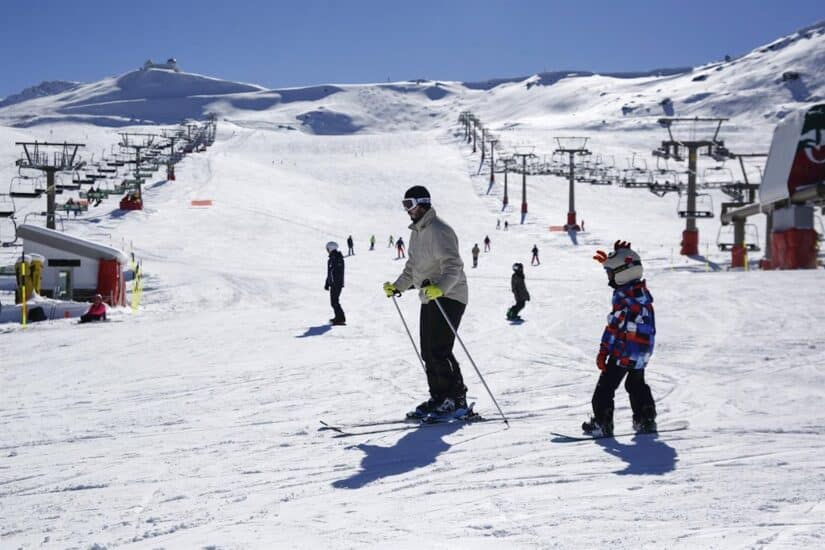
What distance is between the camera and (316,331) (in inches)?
498

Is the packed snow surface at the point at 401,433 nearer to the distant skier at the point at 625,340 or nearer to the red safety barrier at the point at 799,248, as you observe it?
the distant skier at the point at 625,340

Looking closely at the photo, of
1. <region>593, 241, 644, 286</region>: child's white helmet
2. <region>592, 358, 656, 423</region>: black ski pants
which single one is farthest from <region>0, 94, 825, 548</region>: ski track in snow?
<region>593, 241, 644, 286</region>: child's white helmet

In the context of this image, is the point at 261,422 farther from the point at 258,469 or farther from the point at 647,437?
the point at 647,437

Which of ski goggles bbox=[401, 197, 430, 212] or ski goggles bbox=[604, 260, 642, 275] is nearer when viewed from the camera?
ski goggles bbox=[604, 260, 642, 275]

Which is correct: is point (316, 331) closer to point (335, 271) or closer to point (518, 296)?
point (335, 271)

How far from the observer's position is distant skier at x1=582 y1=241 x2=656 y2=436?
5137 millimetres

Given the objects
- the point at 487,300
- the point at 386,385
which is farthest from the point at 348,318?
the point at 386,385

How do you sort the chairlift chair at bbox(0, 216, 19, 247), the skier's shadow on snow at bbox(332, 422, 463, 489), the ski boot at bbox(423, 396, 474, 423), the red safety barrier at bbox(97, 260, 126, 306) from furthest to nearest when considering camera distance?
the chairlift chair at bbox(0, 216, 19, 247), the red safety barrier at bbox(97, 260, 126, 306), the ski boot at bbox(423, 396, 474, 423), the skier's shadow on snow at bbox(332, 422, 463, 489)

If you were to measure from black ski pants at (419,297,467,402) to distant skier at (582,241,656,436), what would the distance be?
103 centimetres

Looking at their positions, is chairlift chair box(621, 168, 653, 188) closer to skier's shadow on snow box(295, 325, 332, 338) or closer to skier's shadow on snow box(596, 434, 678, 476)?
skier's shadow on snow box(295, 325, 332, 338)

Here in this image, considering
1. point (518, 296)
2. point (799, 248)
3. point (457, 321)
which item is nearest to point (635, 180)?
point (799, 248)

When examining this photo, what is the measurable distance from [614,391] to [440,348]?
1.25 m

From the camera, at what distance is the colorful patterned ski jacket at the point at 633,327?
5.13 meters

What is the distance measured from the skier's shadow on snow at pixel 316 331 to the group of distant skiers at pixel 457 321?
245 inches
